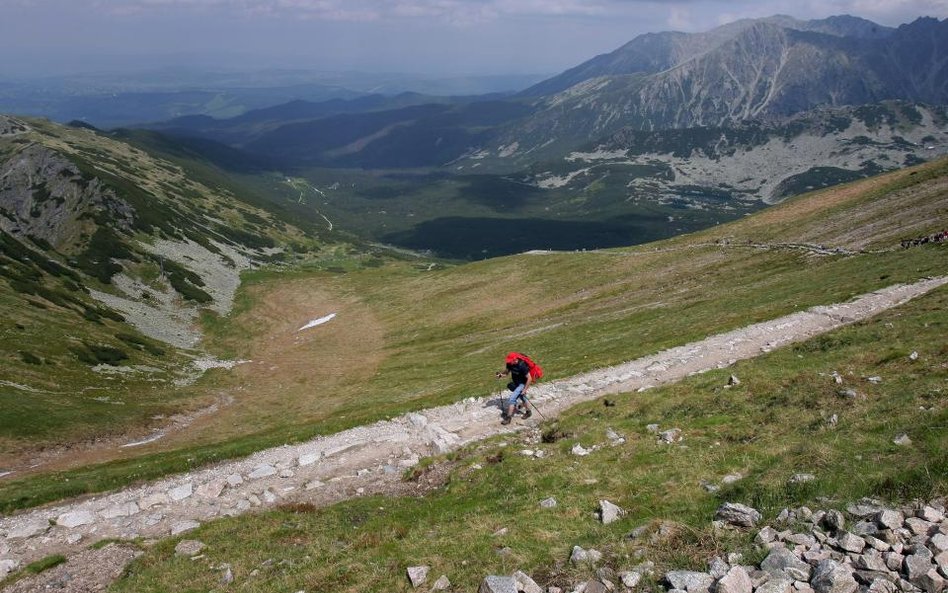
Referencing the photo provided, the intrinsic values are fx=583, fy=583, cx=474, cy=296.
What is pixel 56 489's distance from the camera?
31688mm

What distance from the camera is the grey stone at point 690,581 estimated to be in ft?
39.0

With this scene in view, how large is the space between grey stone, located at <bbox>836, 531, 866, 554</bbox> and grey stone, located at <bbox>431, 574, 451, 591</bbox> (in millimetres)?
8813

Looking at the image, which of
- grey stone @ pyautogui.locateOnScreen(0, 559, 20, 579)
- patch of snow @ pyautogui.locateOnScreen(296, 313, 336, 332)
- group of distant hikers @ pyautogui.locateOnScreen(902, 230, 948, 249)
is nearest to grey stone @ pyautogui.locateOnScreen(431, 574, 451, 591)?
grey stone @ pyautogui.locateOnScreen(0, 559, 20, 579)

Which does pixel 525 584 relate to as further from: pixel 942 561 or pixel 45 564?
pixel 45 564

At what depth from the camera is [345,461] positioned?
97.2 feet

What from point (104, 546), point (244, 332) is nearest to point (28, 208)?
point (244, 332)

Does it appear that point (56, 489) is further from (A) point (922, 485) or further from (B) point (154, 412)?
(A) point (922, 485)

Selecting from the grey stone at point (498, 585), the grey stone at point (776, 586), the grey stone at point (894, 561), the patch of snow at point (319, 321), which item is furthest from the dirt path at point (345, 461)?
the patch of snow at point (319, 321)

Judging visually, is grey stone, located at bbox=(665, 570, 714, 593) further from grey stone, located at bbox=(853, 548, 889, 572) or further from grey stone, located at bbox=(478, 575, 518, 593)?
grey stone, located at bbox=(478, 575, 518, 593)

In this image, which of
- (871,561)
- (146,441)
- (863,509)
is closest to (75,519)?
(146,441)

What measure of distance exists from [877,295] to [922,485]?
36.4 m

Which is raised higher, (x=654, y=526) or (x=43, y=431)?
(x=654, y=526)

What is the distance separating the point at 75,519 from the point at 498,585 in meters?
21.6

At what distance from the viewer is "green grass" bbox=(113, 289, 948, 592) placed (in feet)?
48.4
